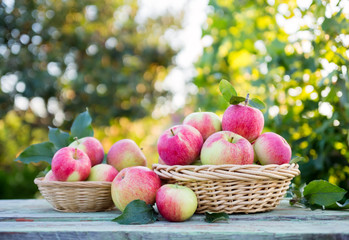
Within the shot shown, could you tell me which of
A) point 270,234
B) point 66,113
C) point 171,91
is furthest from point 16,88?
point 270,234

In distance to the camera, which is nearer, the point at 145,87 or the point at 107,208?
the point at 107,208

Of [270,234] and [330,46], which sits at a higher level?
[330,46]

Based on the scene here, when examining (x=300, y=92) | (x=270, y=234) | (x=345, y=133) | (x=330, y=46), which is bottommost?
(x=270, y=234)

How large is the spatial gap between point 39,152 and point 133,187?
59 cm

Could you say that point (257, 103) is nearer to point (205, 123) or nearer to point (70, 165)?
point (205, 123)

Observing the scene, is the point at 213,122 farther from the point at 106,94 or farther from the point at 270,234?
the point at 106,94

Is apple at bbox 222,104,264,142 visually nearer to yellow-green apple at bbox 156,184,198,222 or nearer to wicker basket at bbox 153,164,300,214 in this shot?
wicker basket at bbox 153,164,300,214

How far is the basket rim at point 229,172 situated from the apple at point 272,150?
0.04 metres

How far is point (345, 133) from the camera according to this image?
1.81 metres

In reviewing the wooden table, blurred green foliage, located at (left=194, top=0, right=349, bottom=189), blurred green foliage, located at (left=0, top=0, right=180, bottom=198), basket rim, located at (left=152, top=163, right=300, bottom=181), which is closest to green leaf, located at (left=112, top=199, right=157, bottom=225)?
the wooden table

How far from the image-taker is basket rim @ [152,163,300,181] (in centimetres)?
116

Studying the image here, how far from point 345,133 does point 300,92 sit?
43 centimetres

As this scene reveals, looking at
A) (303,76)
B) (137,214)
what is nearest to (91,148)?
(137,214)

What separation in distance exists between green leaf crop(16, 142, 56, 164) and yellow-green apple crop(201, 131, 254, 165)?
0.74 m
